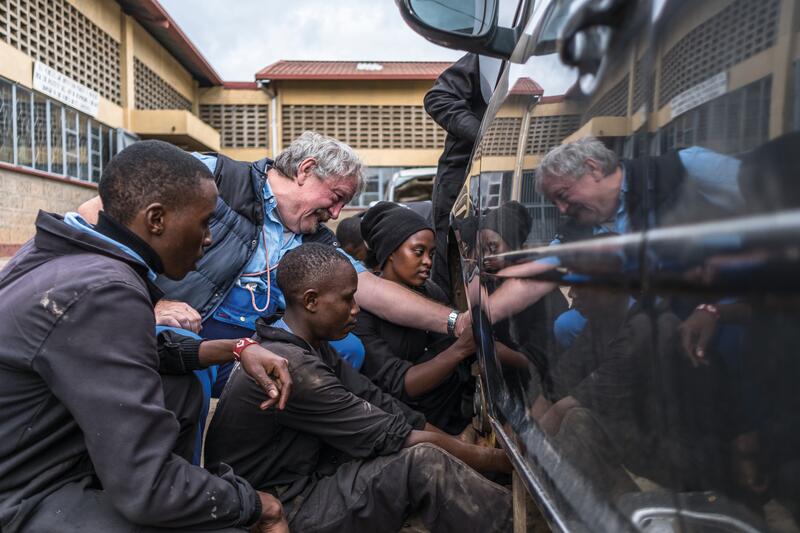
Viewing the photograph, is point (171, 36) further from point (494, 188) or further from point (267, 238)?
point (494, 188)

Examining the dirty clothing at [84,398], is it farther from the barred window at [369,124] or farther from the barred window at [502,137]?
the barred window at [369,124]

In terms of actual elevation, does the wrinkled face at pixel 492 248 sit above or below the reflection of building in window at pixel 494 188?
below

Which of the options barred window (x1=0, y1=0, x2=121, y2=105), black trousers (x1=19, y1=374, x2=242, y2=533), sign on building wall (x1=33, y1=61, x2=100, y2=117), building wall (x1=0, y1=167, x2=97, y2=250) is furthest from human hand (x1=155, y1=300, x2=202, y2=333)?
sign on building wall (x1=33, y1=61, x2=100, y2=117)

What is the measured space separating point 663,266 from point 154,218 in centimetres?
123

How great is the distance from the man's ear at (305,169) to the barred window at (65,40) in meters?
9.66

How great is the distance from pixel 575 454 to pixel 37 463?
113cm

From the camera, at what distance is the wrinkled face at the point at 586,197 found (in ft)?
3.08

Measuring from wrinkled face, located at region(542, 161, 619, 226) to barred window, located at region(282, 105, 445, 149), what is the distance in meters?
18.2

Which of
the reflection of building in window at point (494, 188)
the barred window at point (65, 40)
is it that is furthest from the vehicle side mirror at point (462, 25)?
the barred window at point (65, 40)

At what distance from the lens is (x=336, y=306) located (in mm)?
2350

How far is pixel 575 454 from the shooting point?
111 cm

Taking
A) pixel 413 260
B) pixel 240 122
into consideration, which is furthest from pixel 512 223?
pixel 240 122

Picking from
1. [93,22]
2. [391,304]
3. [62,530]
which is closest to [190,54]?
[93,22]

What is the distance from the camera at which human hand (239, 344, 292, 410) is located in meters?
1.75
